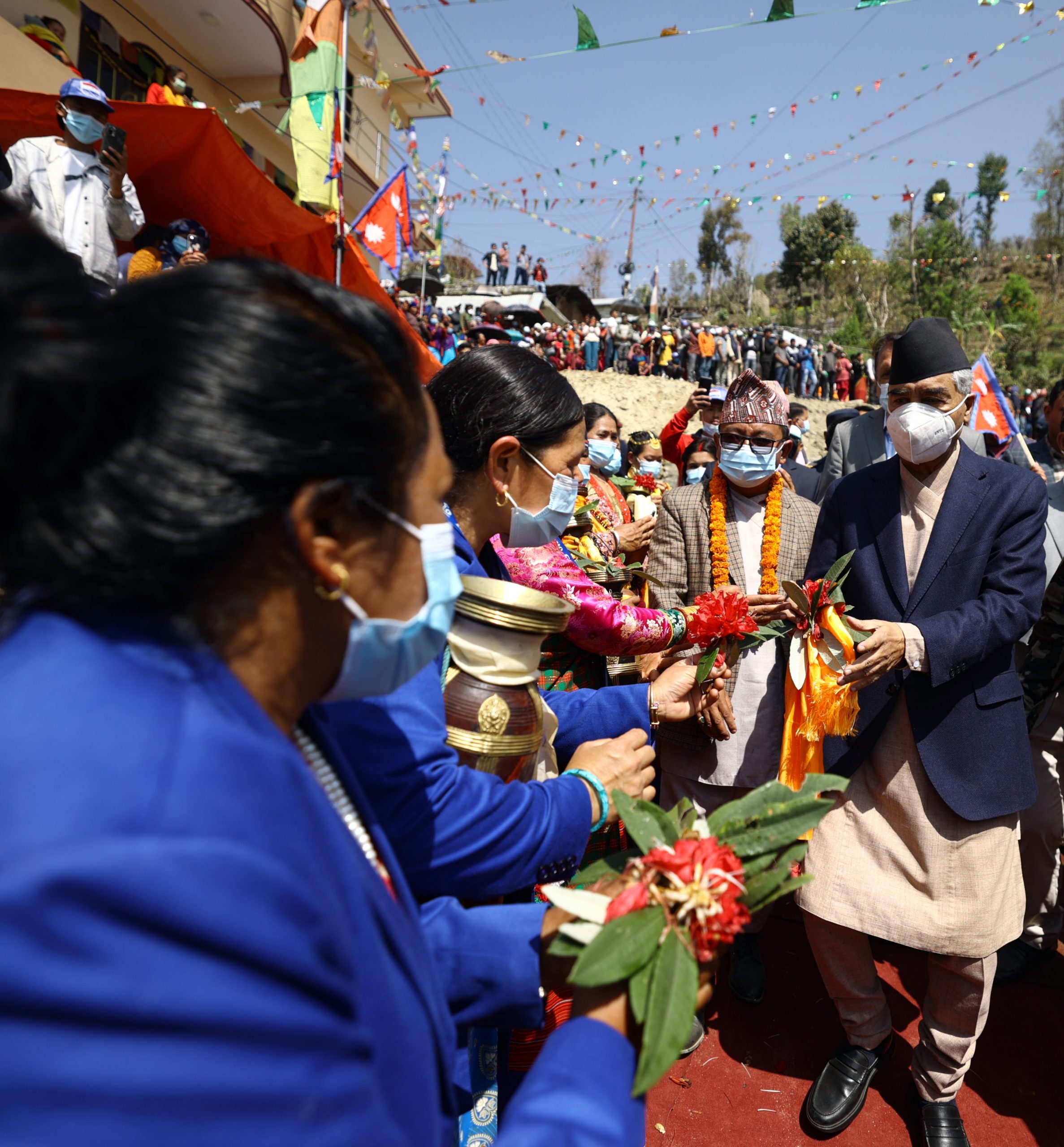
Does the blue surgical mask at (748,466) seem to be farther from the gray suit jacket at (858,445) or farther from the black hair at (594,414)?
the black hair at (594,414)

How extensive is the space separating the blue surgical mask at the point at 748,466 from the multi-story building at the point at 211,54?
773 cm

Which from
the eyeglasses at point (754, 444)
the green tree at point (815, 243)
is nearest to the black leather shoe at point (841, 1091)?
the eyeglasses at point (754, 444)

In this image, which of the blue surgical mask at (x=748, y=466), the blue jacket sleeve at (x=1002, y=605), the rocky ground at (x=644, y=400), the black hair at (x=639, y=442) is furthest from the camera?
the rocky ground at (x=644, y=400)

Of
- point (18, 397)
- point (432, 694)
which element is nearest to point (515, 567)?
point (432, 694)

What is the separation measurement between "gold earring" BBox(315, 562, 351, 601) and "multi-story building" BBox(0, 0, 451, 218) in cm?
955

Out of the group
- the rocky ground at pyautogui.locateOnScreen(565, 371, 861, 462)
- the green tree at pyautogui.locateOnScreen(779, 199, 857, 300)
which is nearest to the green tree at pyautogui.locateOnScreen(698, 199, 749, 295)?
the green tree at pyautogui.locateOnScreen(779, 199, 857, 300)

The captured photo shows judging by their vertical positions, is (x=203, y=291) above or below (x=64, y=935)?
above

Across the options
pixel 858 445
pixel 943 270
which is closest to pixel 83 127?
pixel 858 445

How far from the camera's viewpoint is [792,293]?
49312 millimetres

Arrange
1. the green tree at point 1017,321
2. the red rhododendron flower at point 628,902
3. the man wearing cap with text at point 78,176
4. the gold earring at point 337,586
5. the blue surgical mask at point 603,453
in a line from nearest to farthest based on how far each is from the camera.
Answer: the gold earring at point 337,586 → the red rhododendron flower at point 628,902 → the man wearing cap with text at point 78,176 → the blue surgical mask at point 603,453 → the green tree at point 1017,321

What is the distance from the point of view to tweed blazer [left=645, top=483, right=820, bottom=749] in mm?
3568

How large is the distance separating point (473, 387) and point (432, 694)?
3.26 feet

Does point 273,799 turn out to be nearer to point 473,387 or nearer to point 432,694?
point 432,694

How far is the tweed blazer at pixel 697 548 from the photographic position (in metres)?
3.57
